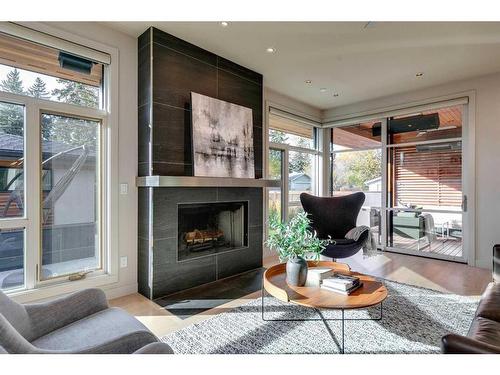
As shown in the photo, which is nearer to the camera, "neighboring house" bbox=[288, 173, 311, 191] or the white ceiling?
the white ceiling

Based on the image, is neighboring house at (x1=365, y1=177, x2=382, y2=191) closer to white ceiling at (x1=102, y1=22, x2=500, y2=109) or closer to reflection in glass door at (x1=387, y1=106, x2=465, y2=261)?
reflection in glass door at (x1=387, y1=106, x2=465, y2=261)

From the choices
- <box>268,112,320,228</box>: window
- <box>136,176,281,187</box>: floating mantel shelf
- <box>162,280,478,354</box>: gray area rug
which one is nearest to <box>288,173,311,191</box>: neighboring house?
<box>268,112,320,228</box>: window

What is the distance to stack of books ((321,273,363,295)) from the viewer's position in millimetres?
2023

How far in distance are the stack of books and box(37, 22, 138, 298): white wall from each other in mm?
2050

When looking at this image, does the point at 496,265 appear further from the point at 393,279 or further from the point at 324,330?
the point at 324,330

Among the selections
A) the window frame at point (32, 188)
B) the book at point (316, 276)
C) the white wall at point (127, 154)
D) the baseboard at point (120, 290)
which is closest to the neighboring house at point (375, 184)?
the book at point (316, 276)

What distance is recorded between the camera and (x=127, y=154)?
2.99 m

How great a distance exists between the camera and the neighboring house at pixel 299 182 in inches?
202

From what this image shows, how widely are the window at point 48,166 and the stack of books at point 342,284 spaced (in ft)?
7.29
